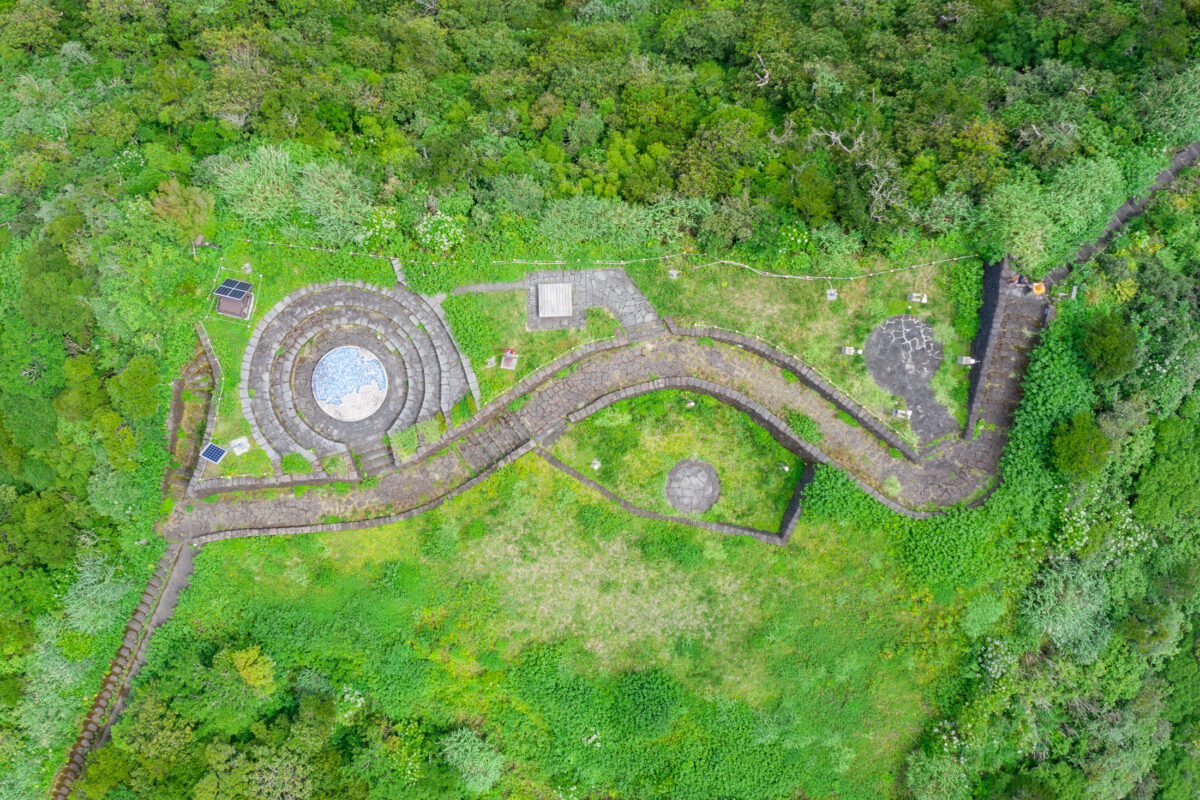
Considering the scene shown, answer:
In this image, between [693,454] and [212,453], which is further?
[693,454]

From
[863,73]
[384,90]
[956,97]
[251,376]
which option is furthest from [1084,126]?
[251,376]

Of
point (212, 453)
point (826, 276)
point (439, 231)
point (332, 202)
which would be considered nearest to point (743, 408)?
point (826, 276)

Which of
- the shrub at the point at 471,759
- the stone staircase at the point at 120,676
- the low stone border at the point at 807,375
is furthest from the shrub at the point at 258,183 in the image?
the shrub at the point at 471,759

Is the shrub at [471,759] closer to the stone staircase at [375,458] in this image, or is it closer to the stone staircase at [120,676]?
the stone staircase at [375,458]

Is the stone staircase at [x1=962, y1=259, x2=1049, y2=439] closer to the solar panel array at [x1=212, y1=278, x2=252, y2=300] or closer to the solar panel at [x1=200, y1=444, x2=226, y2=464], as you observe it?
the solar panel array at [x1=212, y1=278, x2=252, y2=300]

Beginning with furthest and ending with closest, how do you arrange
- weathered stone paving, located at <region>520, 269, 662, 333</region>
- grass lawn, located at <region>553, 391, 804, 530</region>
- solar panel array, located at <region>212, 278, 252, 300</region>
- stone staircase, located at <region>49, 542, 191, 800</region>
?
grass lawn, located at <region>553, 391, 804, 530</region>, stone staircase, located at <region>49, 542, 191, 800</region>, weathered stone paving, located at <region>520, 269, 662, 333</region>, solar panel array, located at <region>212, 278, 252, 300</region>

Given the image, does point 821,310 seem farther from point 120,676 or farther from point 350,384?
point 120,676

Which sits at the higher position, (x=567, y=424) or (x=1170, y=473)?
(x=1170, y=473)

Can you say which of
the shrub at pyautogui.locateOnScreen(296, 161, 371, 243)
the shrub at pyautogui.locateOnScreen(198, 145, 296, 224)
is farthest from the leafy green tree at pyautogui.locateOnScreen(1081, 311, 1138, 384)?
the shrub at pyautogui.locateOnScreen(198, 145, 296, 224)
